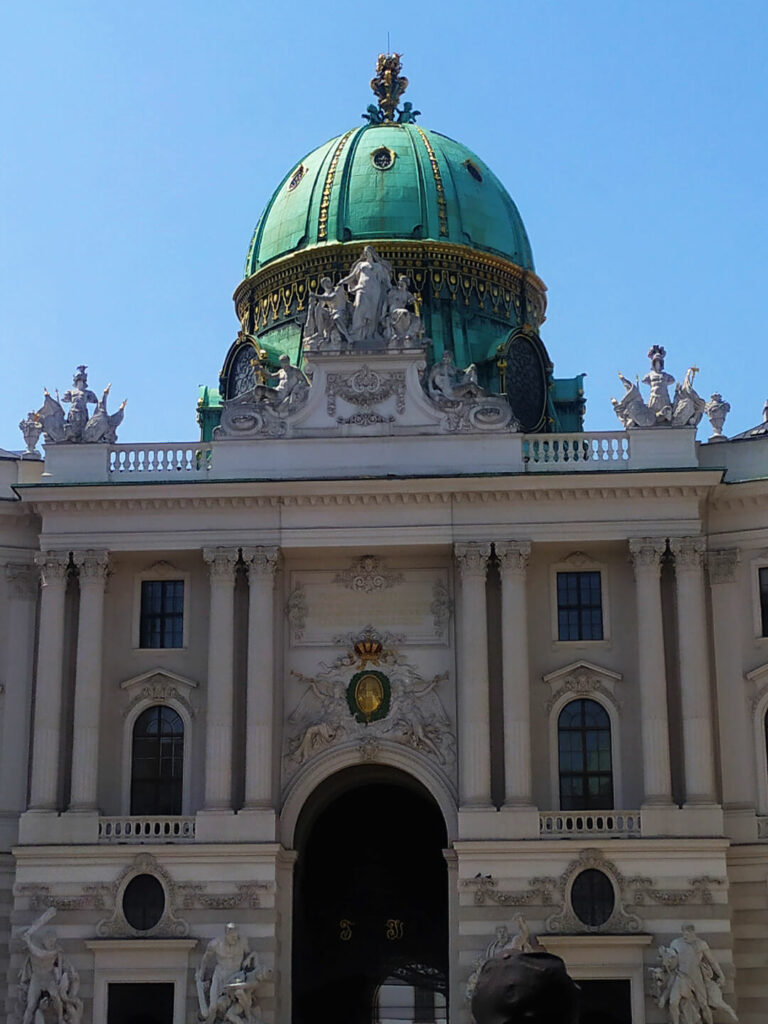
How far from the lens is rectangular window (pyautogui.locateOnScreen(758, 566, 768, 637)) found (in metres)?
34.3

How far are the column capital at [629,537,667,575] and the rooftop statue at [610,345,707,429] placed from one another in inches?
98.2

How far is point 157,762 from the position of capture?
3419 cm

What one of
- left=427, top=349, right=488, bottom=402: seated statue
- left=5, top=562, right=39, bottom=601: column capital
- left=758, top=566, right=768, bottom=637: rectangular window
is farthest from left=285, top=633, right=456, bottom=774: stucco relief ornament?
left=758, top=566, right=768, bottom=637: rectangular window

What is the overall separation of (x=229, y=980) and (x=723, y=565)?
13.1 meters

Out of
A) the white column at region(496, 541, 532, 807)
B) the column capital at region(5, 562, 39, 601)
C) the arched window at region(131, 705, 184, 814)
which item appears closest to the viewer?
the white column at region(496, 541, 532, 807)

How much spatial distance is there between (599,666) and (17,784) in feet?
40.2

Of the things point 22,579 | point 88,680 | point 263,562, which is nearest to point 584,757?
point 263,562

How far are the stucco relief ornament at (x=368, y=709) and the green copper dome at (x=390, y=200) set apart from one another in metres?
12.8

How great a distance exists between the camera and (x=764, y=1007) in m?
32.1

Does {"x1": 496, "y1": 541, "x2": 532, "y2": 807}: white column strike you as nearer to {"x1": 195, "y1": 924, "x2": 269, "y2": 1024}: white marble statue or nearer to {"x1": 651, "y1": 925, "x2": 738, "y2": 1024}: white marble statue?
{"x1": 651, "y1": 925, "x2": 738, "y2": 1024}: white marble statue

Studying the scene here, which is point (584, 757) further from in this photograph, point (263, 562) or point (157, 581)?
point (157, 581)

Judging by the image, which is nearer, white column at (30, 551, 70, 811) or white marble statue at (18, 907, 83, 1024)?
white marble statue at (18, 907, 83, 1024)

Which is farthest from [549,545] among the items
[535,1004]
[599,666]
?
[535,1004]

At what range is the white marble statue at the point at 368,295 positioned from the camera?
35219mm
